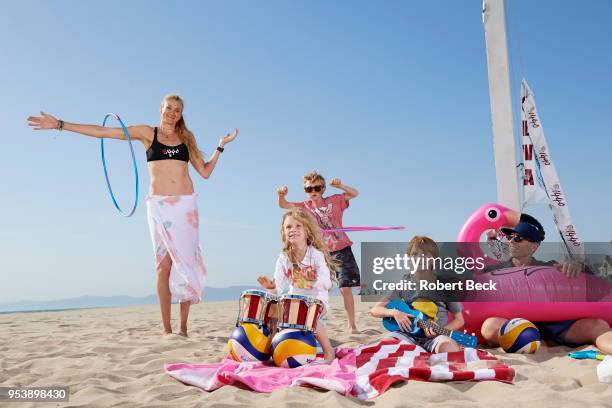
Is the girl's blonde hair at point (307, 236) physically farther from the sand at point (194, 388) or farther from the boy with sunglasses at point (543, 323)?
the boy with sunglasses at point (543, 323)

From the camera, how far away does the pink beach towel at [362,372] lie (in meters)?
3.11

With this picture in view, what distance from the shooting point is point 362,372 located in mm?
3404

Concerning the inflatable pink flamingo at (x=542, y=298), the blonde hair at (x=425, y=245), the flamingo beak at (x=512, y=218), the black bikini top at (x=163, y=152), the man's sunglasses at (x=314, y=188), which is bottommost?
the inflatable pink flamingo at (x=542, y=298)

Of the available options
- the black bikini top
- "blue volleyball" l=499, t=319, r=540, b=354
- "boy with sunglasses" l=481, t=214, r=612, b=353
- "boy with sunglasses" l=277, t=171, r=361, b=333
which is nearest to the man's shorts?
"boy with sunglasses" l=277, t=171, r=361, b=333

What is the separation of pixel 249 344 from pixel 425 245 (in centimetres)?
169

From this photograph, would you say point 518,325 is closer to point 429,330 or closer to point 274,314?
point 429,330

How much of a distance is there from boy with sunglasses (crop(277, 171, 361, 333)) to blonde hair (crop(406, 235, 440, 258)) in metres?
1.38

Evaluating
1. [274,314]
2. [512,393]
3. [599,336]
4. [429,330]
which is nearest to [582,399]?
[512,393]

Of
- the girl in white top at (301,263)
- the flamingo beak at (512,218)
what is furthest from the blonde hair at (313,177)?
the flamingo beak at (512,218)

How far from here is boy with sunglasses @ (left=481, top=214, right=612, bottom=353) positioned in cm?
440

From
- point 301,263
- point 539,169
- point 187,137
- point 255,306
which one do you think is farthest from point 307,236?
point 539,169

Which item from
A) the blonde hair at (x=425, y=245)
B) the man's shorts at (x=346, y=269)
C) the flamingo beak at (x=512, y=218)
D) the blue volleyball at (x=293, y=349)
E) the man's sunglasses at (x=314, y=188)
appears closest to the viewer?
the blue volleyball at (x=293, y=349)

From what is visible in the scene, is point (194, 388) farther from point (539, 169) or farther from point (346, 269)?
point (539, 169)

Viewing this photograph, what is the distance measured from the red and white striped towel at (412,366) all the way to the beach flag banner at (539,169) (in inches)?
108
